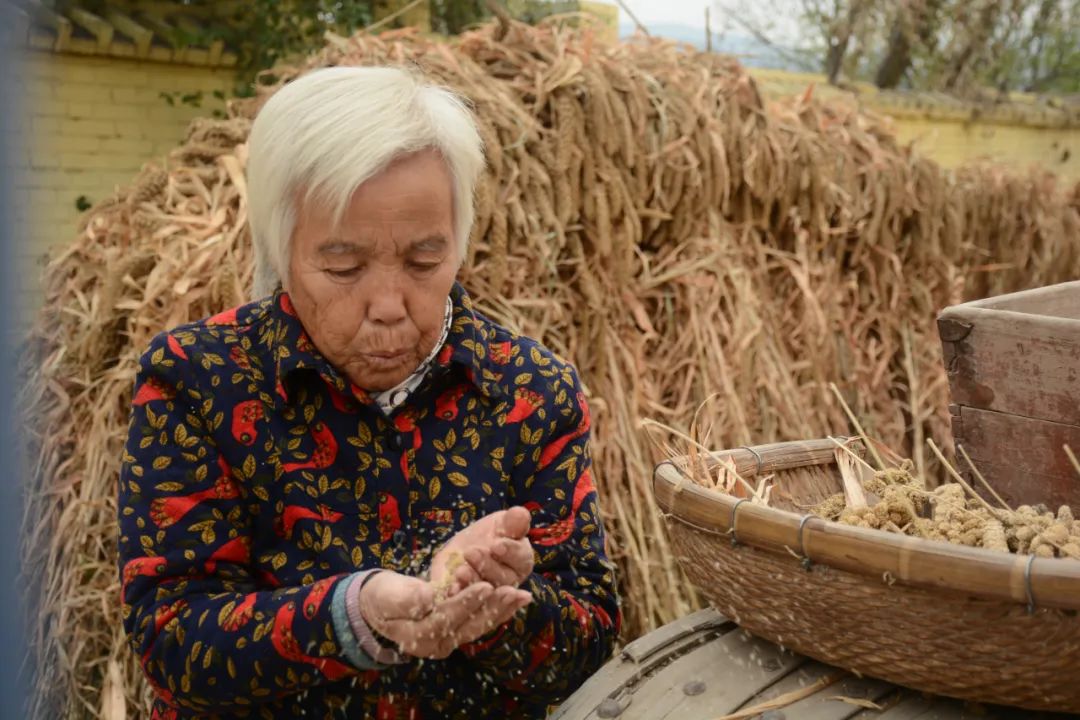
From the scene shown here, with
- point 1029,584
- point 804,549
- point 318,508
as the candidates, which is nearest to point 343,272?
point 318,508

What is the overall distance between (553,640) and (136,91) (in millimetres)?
6171

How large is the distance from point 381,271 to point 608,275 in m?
1.89

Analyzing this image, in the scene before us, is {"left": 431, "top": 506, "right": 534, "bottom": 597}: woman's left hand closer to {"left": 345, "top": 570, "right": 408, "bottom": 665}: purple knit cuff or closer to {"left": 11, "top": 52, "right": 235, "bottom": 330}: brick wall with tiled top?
{"left": 345, "top": 570, "right": 408, "bottom": 665}: purple knit cuff

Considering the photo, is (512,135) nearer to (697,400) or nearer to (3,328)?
(697,400)

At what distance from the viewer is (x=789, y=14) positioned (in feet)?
53.5

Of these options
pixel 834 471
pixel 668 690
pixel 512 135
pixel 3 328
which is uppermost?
pixel 3 328

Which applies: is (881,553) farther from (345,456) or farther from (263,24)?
(263,24)

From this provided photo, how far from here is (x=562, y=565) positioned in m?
1.75

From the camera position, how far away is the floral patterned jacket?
1552mm

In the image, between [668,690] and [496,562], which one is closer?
[496,562]

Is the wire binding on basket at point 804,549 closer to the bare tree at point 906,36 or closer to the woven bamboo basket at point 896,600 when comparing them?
the woven bamboo basket at point 896,600

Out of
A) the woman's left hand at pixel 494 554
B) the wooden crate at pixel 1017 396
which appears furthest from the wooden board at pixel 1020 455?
the woman's left hand at pixel 494 554

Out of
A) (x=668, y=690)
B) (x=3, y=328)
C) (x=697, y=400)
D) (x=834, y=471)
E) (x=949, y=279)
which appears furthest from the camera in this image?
(x=949, y=279)

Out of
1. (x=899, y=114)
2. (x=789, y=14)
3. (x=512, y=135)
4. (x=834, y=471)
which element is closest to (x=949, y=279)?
(x=512, y=135)
